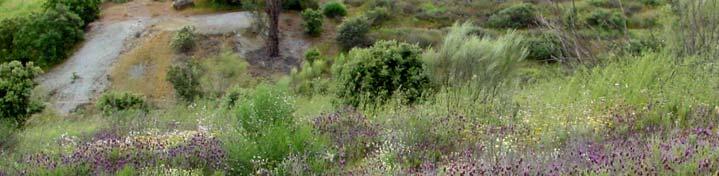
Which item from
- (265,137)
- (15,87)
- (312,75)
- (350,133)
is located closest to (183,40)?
(312,75)

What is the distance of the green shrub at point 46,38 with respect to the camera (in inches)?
1013

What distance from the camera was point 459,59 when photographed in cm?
1129

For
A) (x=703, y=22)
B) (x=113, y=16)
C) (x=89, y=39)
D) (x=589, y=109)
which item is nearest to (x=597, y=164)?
(x=589, y=109)

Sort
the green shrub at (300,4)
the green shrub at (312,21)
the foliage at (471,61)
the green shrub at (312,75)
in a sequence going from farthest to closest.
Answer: the green shrub at (300,4)
the green shrub at (312,21)
the green shrub at (312,75)
the foliage at (471,61)

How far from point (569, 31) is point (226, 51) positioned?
54.9 feet

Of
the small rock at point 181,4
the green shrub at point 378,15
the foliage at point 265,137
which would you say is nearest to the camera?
the foliage at point 265,137

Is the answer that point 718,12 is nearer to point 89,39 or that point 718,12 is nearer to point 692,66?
point 692,66

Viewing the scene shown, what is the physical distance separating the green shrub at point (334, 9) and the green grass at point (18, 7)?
1062 cm

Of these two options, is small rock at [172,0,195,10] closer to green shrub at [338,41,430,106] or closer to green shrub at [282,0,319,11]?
green shrub at [282,0,319,11]

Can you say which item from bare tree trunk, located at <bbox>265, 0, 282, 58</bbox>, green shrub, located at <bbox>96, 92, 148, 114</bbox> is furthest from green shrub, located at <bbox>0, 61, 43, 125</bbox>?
bare tree trunk, located at <bbox>265, 0, 282, 58</bbox>

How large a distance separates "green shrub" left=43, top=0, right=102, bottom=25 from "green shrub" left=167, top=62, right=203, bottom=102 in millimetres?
7906

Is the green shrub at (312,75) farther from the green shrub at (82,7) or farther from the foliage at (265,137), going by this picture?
the foliage at (265,137)

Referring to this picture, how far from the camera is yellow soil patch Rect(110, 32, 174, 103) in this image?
2411 centimetres

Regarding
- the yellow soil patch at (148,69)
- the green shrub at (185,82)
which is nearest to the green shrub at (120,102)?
the green shrub at (185,82)
